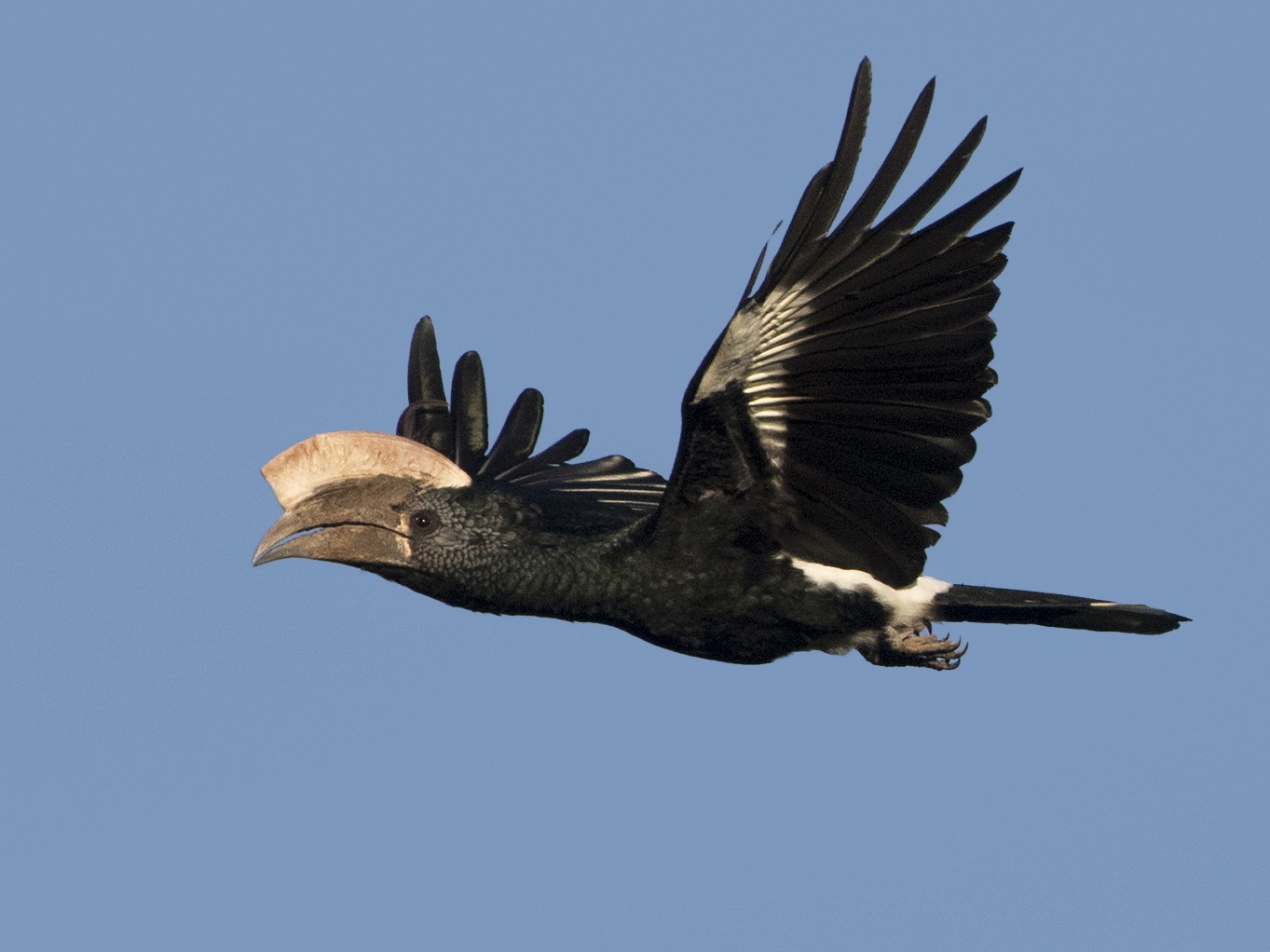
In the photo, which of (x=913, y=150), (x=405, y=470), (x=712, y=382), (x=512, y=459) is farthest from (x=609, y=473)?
(x=913, y=150)

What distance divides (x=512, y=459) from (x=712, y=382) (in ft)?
8.47

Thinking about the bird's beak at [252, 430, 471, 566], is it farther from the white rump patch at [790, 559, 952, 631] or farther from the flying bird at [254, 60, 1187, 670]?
the white rump patch at [790, 559, 952, 631]

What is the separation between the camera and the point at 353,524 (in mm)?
8648

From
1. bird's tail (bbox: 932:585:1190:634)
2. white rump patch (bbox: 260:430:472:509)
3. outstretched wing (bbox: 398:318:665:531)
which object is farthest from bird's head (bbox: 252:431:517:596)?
bird's tail (bbox: 932:585:1190:634)

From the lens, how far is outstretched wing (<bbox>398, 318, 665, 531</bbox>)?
32.9 feet

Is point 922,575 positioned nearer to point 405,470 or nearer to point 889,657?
point 889,657

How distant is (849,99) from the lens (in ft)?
24.1

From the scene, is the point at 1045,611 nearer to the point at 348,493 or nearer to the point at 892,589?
the point at 892,589

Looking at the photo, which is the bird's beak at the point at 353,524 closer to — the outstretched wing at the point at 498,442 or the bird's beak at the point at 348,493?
the bird's beak at the point at 348,493

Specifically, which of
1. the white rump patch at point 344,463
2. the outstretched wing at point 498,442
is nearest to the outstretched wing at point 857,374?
the white rump patch at point 344,463

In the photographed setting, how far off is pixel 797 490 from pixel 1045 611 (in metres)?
1.13

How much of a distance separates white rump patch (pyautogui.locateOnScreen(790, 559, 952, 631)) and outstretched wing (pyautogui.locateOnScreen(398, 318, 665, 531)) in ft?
5.41

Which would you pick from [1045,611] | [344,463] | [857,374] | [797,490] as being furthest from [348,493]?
[1045,611]

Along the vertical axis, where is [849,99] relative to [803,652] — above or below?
above
